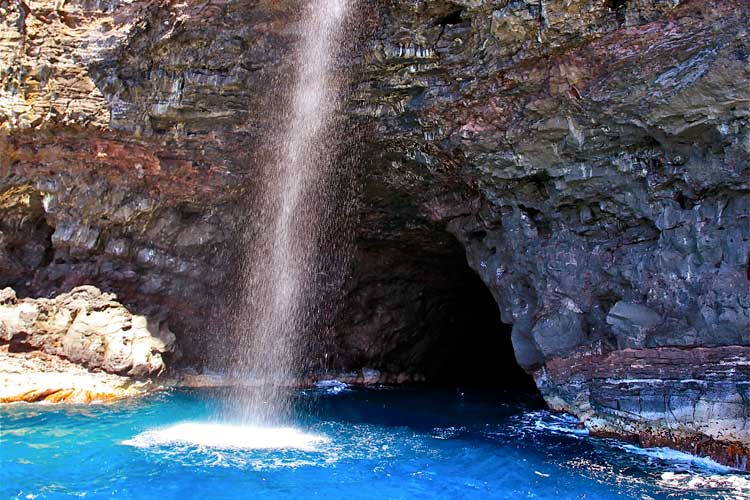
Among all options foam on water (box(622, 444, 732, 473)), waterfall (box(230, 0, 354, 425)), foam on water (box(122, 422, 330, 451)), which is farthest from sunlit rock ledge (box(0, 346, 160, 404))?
foam on water (box(622, 444, 732, 473))

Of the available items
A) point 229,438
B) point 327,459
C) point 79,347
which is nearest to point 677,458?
point 327,459

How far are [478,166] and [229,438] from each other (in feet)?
30.1

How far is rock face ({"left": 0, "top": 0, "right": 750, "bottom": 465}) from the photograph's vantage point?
1252cm

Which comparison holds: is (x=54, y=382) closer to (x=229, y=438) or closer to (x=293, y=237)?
(x=229, y=438)

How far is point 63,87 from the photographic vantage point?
17359 millimetres

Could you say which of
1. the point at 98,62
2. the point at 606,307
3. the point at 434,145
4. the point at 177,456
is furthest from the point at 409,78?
the point at 177,456

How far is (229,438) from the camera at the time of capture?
13.3 m

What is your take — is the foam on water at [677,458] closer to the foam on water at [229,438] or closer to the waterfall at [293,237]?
the foam on water at [229,438]

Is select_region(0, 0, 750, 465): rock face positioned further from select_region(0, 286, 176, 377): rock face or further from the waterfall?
select_region(0, 286, 176, 377): rock face

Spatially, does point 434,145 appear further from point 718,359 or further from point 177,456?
point 177,456

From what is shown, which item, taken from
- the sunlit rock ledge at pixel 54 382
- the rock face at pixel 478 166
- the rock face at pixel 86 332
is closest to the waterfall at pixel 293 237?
the rock face at pixel 478 166

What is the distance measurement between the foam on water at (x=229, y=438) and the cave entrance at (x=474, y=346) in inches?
440

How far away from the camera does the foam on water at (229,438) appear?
41.4 ft

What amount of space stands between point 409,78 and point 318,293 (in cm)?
952
